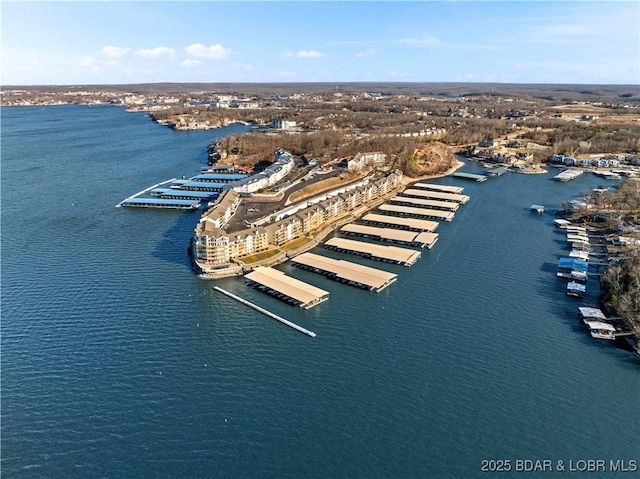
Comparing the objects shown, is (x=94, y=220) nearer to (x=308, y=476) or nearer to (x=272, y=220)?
(x=272, y=220)

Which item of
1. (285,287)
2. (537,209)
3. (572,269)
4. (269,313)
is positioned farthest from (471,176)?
(269,313)

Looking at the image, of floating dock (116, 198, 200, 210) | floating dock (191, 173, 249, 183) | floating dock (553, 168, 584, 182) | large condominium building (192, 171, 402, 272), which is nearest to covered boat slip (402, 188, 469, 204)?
large condominium building (192, 171, 402, 272)

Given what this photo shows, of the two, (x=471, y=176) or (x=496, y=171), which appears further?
(x=496, y=171)

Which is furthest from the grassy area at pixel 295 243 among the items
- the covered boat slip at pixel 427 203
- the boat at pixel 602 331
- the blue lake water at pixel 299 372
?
the boat at pixel 602 331

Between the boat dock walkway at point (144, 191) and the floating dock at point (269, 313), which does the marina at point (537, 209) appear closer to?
the floating dock at point (269, 313)

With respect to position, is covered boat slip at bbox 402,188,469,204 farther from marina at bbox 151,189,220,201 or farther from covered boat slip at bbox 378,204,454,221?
marina at bbox 151,189,220,201

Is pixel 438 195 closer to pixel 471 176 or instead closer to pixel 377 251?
pixel 471 176
